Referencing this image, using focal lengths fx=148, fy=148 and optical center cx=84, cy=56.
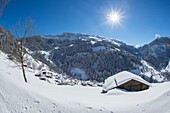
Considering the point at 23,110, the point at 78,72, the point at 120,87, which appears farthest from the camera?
the point at 78,72

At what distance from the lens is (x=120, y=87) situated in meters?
27.3

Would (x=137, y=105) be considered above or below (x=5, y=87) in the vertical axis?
below

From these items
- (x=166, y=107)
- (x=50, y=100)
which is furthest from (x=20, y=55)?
(x=166, y=107)

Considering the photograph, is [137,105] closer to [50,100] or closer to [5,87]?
[50,100]

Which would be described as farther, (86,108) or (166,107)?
(86,108)

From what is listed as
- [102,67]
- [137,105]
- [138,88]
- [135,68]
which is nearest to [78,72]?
[102,67]

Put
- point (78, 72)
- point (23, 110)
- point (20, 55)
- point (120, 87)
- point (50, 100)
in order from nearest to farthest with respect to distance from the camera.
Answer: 1. point (23, 110)
2. point (50, 100)
3. point (20, 55)
4. point (120, 87)
5. point (78, 72)

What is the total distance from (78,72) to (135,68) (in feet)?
251

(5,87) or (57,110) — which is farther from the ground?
(5,87)

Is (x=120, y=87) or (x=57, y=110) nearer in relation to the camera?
(x=57, y=110)

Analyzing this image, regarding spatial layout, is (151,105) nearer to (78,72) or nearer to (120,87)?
(120,87)

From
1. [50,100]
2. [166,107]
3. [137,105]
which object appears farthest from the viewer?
[137,105]

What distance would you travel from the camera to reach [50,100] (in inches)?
396

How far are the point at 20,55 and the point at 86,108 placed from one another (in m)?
11.9
